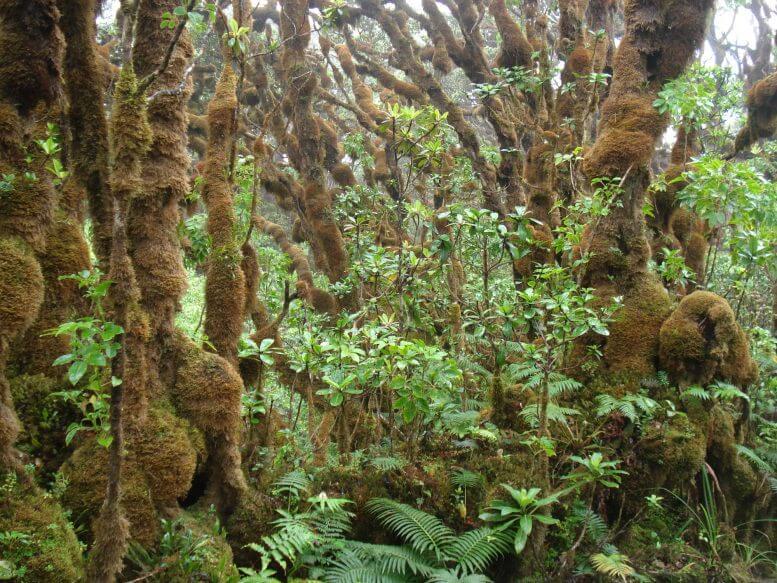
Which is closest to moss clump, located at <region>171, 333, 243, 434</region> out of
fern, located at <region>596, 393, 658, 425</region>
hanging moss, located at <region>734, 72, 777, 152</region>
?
fern, located at <region>596, 393, 658, 425</region>

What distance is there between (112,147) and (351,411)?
4449 mm

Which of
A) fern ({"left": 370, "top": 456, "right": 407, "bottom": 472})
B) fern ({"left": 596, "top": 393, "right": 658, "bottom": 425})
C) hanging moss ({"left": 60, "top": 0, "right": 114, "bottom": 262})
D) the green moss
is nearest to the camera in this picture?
hanging moss ({"left": 60, "top": 0, "right": 114, "bottom": 262})

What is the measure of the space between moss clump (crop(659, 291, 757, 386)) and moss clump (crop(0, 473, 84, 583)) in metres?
5.39

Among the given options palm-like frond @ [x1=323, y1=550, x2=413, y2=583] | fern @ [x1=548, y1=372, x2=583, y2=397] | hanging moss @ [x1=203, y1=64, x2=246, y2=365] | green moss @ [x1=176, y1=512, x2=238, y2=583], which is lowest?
palm-like frond @ [x1=323, y1=550, x2=413, y2=583]

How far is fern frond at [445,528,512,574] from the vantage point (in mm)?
3689

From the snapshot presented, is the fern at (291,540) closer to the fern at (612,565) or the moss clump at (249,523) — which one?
the moss clump at (249,523)

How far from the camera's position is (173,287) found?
3.83m

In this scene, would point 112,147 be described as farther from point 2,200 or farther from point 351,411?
point 351,411

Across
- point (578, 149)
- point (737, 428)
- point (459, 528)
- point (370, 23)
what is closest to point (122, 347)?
point (459, 528)

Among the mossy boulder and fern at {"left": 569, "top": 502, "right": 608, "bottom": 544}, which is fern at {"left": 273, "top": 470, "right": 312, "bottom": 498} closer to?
the mossy boulder

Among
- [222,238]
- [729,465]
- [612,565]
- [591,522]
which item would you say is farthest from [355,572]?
[729,465]

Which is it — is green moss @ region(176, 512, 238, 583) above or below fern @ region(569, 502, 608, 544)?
above

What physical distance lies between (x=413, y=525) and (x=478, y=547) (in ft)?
1.64

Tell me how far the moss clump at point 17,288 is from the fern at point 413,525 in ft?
9.04
